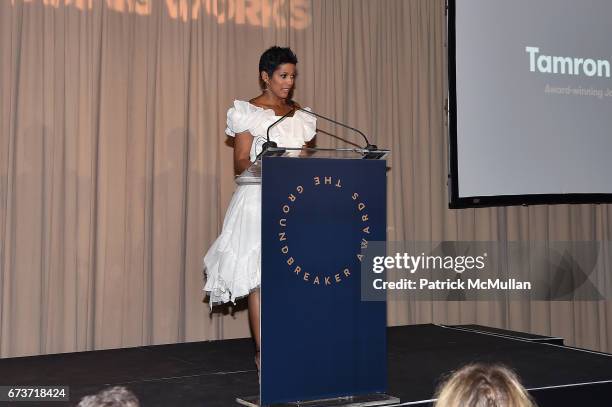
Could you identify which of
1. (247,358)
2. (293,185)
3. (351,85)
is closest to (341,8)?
(351,85)

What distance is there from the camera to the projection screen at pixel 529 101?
559 centimetres

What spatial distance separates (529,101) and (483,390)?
4.58 m

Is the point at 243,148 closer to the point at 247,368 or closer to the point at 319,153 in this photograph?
the point at 319,153

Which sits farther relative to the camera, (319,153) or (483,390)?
(319,153)

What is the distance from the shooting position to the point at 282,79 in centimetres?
384

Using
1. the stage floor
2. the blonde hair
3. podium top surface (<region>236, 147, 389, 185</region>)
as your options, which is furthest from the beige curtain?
the blonde hair

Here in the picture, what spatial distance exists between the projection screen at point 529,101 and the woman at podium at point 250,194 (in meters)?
1.95

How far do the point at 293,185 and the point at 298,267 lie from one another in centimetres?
29

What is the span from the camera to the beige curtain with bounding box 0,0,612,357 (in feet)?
15.5

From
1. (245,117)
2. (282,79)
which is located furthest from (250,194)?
(282,79)

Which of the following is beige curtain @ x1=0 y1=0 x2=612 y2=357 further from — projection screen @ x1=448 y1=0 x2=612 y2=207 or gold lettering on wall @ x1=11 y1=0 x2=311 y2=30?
projection screen @ x1=448 y1=0 x2=612 y2=207

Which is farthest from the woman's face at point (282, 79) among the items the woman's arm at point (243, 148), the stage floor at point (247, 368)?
the stage floor at point (247, 368)

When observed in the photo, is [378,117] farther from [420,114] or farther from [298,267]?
[298,267]

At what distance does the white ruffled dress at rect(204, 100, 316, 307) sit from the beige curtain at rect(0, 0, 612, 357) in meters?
1.22
